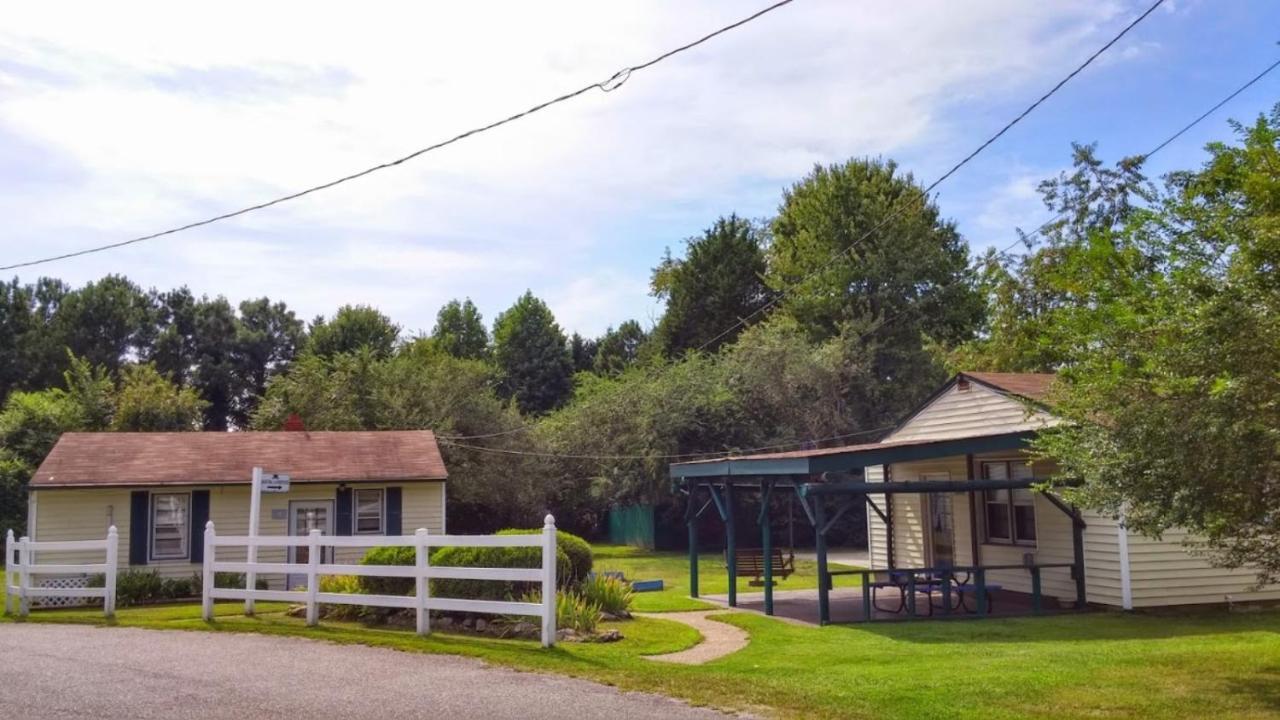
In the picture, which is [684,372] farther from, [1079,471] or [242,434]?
[1079,471]

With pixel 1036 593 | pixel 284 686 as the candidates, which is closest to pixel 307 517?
pixel 284 686

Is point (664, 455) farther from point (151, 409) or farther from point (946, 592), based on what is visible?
point (946, 592)

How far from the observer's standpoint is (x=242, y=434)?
78.7ft

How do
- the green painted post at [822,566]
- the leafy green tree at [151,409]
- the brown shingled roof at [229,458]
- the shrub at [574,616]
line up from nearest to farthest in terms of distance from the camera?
the shrub at [574,616] → the green painted post at [822,566] → the brown shingled roof at [229,458] → the leafy green tree at [151,409]

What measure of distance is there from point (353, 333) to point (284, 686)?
146 feet

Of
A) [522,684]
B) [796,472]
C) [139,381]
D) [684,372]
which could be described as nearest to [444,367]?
[684,372]

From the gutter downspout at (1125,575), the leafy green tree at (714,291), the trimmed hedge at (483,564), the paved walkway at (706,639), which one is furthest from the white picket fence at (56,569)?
the leafy green tree at (714,291)

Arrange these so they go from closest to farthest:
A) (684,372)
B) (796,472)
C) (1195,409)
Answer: (1195,409) < (796,472) < (684,372)

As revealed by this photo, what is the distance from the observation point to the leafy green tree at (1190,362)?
7.66 m

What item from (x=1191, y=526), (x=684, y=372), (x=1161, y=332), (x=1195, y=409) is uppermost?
(x=684, y=372)

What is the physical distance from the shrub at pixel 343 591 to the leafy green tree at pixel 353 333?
3637 cm

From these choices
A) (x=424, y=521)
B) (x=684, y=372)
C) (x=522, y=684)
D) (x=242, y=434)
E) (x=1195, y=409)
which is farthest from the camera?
(x=684, y=372)

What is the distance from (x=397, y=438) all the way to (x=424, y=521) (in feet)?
8.87

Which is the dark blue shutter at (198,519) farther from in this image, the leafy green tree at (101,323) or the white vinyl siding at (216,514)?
the leafy green tree at (101,323)
